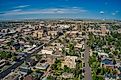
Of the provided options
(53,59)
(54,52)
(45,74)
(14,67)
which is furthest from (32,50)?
(45,74)

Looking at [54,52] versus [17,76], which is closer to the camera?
[17,76]

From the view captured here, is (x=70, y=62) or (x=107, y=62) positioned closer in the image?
(x=70, y=62)

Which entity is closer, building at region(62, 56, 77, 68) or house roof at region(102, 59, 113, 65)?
building at region(62, 56, 77, 68)

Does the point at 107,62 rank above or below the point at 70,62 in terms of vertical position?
below

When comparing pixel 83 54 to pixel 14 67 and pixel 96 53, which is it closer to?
pixel 96 53

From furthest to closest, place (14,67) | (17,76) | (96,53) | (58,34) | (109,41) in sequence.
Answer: (58,34)
(109,41)
(96,53)
(14,67)
(17,76)

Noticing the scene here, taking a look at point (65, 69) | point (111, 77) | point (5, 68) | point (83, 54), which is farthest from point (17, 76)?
point (83, 54)

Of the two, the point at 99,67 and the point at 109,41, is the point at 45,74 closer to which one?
the point at 99,67

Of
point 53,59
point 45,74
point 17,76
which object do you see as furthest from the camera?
point 53,59

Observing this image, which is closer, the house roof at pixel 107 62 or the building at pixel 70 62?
the building at pixel 70 62
